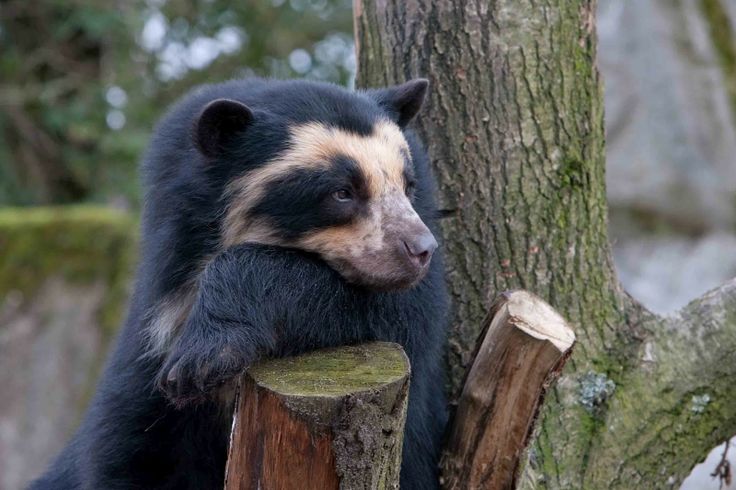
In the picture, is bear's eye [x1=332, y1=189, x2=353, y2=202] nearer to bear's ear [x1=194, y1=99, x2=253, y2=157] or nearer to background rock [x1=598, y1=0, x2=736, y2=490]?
bear's ear [x1=194, y1=99, x2=253, y2=157]

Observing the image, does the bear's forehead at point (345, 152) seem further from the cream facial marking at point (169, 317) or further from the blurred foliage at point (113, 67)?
the blurred foliage at point (113, 67)

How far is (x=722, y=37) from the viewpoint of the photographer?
457 inches

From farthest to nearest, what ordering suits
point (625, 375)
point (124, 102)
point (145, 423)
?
point (124, 102)
point (625, 375)
point (145, 423)

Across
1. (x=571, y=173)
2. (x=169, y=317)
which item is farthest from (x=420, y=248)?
(x=571, y=173)

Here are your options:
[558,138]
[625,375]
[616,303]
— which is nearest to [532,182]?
[558,138]

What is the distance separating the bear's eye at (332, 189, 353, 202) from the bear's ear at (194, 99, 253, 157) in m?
0.44

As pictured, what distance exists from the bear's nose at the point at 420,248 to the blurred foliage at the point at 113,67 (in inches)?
316

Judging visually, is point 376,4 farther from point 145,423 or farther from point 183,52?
point 183,52

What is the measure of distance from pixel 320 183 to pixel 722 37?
951 centimetres

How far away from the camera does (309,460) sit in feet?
9.00

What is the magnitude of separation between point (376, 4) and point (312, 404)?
236 cm

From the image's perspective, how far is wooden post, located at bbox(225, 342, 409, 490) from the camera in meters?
2.73

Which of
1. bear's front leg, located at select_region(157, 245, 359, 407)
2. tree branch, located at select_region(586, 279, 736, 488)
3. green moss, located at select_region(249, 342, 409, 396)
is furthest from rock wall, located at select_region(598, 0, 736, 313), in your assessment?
green moss, located at select_region(249, 342, 409, 396)

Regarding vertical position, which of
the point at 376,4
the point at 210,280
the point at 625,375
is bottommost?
the point at 625,375
